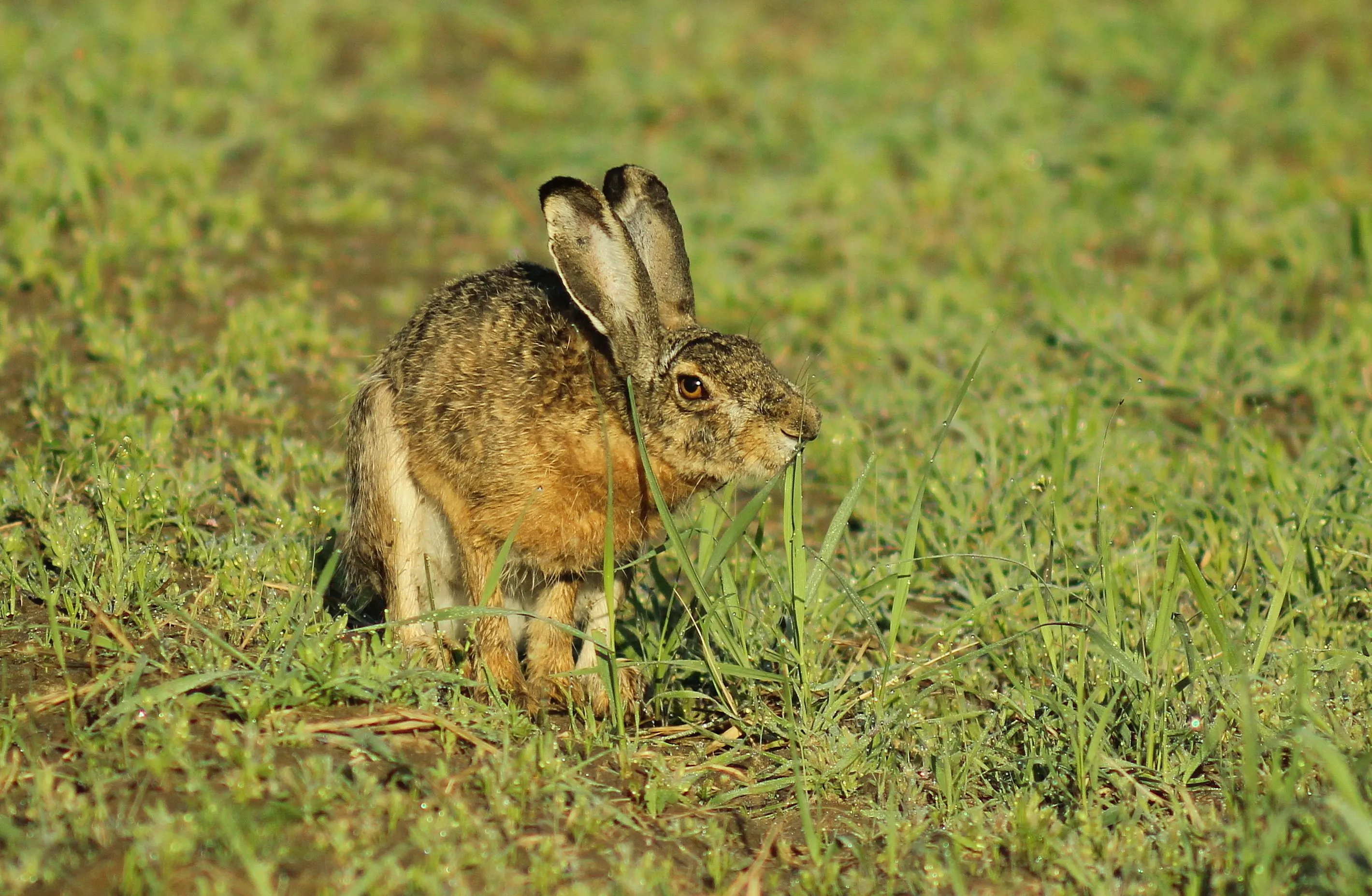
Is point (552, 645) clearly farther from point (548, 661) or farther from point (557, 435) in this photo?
point (557, 435)

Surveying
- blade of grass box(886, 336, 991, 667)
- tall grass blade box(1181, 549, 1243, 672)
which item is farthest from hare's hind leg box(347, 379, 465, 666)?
tall grass blade box(1181, 549, 1243, 672)

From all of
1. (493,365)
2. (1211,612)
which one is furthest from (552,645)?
(1211,612)

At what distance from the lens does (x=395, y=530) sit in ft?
15.4

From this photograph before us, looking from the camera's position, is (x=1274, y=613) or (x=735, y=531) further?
(x=1274, y=613)

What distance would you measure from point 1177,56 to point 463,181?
16.3 ft

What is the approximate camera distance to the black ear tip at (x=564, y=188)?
4.40 metres

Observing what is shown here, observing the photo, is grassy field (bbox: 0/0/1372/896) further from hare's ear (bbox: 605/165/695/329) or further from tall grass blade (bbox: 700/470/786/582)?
hare's ear (bbox: 605/165/695/329)

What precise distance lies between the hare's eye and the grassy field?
39 cm

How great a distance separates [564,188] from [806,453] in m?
2.04

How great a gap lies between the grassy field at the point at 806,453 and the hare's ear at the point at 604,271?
24.2 inches

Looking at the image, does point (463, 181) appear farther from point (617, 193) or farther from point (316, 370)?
point (617, 193)

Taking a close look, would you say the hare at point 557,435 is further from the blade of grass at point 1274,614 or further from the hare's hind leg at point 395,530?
the blade of grass at point 1274,614

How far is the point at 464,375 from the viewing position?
4746mm

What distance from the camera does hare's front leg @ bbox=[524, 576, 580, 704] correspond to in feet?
15.4
